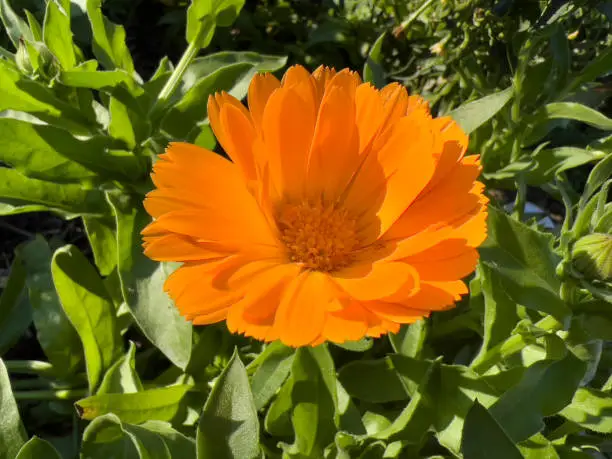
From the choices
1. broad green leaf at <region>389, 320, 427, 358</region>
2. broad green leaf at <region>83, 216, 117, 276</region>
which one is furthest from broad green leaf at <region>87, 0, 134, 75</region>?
broad green leaf at <region>389, 320, 427, 358</region>

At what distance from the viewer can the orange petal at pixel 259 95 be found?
3.59ft

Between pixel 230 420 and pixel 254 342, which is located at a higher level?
pixel 230 420

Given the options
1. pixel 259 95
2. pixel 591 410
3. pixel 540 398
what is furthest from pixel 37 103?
pixel 591 410

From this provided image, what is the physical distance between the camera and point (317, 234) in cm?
132

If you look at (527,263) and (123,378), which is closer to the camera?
(527,263)

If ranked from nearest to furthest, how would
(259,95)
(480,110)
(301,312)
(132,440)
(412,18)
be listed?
(301,312)
(259,95)
(132,440)
(480,110)
(412,18)

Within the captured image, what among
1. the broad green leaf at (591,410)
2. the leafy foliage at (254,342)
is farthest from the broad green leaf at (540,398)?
the broad green leaf at (591,410)

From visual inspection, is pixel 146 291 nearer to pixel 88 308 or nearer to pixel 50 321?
pixel 88 308

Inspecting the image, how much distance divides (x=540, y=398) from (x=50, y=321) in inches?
42.3

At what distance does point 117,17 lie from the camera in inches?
92.0

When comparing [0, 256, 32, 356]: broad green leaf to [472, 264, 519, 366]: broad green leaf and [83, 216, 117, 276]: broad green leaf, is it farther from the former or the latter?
[472, 264, 519, 366]: broad green leaf

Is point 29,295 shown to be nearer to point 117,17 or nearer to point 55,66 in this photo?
point 55,66

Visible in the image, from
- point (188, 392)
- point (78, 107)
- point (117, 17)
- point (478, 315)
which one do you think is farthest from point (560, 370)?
point (117, 17)

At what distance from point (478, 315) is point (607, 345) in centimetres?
29
